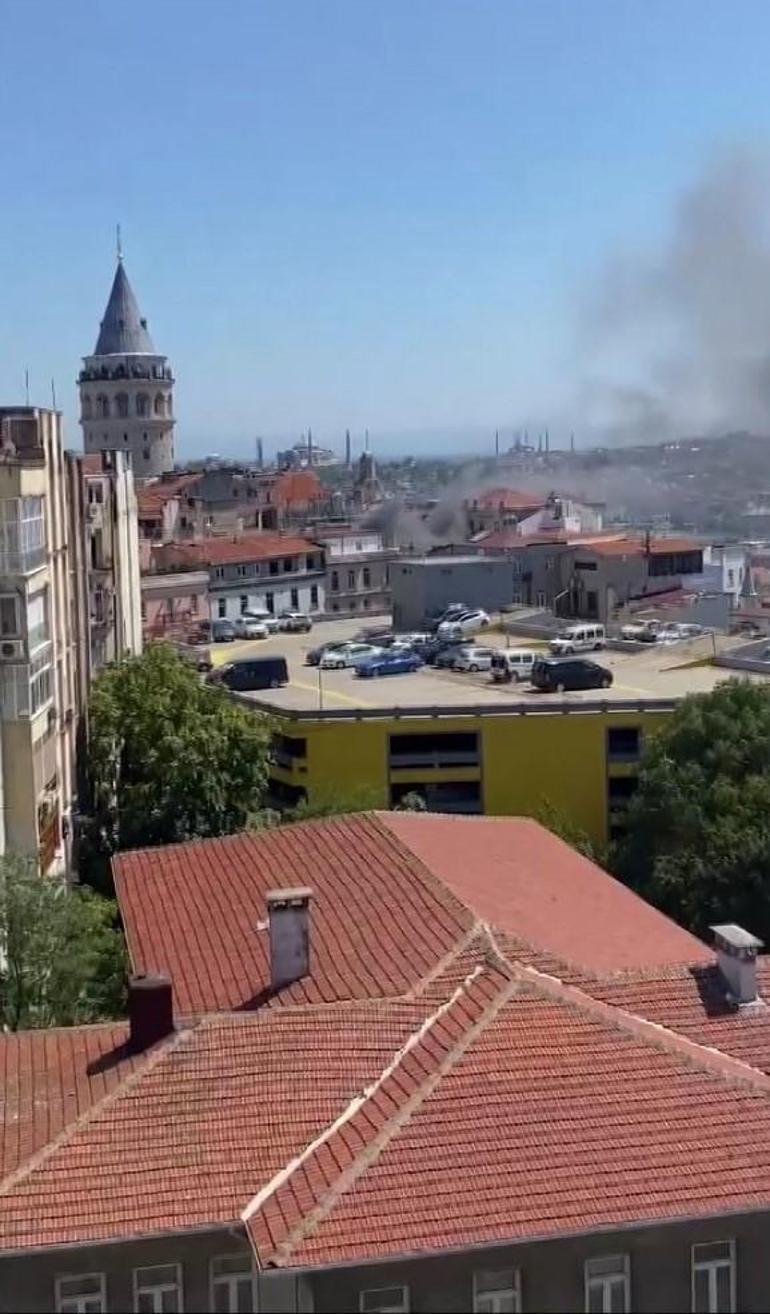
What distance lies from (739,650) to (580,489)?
54940mm

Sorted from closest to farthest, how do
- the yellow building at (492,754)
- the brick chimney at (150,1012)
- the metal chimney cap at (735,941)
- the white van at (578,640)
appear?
the brick chimney at (150,1012) → the metal chimney cap at (735,941) → the yellow building at (492,754) → the white van at (578,640)

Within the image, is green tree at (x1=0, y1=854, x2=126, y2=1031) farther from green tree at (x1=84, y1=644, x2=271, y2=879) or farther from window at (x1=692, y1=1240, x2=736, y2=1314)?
window at (x1=692, y1=1240, x2=736, y2=1314)

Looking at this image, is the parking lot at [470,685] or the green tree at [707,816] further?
the parking lot at [470,685]

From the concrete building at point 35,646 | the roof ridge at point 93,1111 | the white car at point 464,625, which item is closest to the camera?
the roof ridge at point 93,1111

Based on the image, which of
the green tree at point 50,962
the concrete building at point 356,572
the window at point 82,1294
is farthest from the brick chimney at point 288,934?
the concrete building at point 356,572

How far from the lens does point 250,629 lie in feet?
105

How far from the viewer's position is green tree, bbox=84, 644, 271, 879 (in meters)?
17.0

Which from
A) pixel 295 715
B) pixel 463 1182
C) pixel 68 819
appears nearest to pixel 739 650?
pixel 295 715

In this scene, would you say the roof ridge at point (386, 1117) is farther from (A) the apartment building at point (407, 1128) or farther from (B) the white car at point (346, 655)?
(B) the white car at point (346, 655)

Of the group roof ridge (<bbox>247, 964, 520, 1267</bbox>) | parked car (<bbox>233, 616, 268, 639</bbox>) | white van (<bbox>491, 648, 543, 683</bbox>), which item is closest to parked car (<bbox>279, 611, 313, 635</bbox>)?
parked car (<bbox>233, 616, 268, 639</bbox>)

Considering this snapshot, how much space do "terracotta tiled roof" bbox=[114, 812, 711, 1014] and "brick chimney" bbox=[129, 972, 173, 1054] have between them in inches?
21.1

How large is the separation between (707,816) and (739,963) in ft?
27.6

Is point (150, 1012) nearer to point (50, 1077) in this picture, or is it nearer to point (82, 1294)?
point (50, 1077)

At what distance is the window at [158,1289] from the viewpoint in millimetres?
5426
